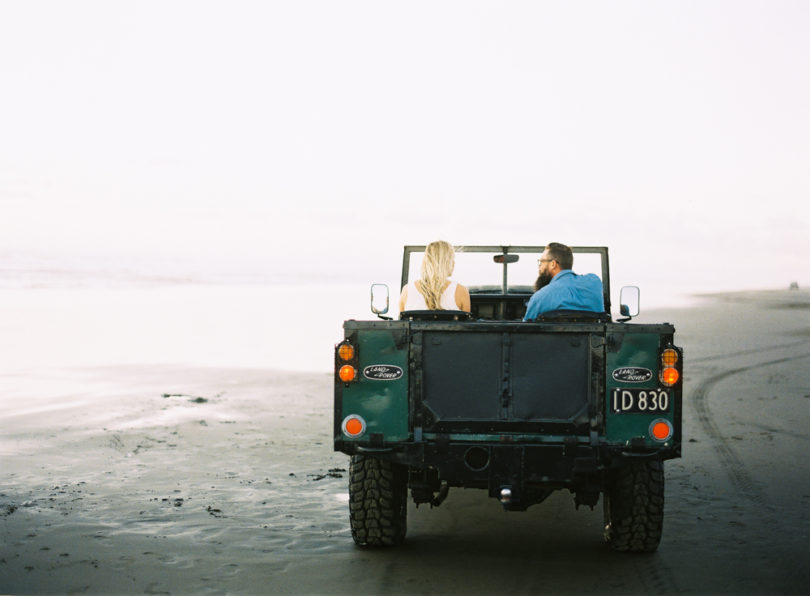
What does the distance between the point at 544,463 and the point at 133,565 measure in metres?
2.42

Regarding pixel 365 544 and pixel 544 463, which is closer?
pixel 544 463

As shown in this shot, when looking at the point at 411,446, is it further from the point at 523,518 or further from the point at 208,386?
the point at 208,386

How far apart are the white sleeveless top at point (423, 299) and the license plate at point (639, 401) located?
51.2 inches

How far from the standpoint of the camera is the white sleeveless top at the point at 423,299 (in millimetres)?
5791

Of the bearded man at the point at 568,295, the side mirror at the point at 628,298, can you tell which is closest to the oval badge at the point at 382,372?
the bearded man at the point at 568,295

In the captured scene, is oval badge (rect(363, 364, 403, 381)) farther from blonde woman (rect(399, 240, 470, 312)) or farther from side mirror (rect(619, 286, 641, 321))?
side mirror (rect(619, 286, 641, 321))

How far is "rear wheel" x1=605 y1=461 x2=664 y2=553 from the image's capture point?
17.8 feet

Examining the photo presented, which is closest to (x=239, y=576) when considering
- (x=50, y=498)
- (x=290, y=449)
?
(x=50, y=498)

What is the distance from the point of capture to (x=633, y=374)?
500 centimetres

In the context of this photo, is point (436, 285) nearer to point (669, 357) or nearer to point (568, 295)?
point (568, 295)

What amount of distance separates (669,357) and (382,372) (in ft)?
5.29

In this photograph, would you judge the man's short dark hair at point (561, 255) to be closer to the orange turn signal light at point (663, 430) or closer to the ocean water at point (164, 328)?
the orange turn signal light at point (663, 430)

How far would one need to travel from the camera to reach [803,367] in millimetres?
15812

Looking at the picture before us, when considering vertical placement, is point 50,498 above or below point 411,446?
below
